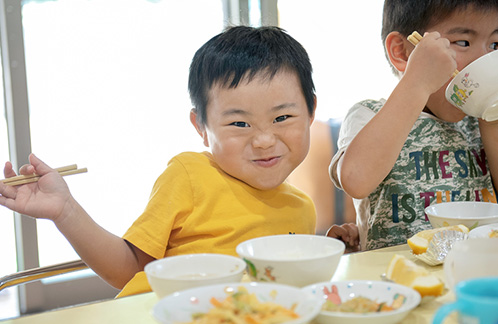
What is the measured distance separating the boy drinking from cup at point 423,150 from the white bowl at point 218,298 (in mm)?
596

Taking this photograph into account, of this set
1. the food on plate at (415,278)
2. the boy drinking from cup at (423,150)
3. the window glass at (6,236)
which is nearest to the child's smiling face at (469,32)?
the boy drinking from cup at (423,150)

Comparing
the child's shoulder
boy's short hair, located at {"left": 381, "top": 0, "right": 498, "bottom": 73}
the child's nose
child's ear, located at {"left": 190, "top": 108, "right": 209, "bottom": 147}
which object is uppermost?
boy's short hair, located at {"left": 381, "top": 0, "right": 498, "bottom": 73}

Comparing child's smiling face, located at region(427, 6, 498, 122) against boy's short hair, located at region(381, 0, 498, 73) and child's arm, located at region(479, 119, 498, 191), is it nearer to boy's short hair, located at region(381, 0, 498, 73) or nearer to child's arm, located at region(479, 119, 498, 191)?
boy's short hair, located at region(381, 0, 498, 73)

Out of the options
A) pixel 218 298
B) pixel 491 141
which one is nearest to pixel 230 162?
pixel 218 298

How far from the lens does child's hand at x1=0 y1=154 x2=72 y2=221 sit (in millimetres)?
976

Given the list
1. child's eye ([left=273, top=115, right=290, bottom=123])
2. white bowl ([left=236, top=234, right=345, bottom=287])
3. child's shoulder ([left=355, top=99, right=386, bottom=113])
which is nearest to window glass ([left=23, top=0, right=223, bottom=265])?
child's shoulder ([left=355, top=99, right=386, bottom=113])

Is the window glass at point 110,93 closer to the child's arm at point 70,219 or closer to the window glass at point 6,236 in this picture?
the window glass at point 6,236

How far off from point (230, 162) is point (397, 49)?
604mm

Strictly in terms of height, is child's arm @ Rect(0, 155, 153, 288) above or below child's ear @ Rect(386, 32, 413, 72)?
below

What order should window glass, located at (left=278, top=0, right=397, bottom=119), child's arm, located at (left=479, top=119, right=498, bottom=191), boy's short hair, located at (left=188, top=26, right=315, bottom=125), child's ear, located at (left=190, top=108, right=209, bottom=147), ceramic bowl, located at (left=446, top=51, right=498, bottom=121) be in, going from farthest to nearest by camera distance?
window glass, located at (left=278, top=0, right=397, bottom=119) → child's arm, located at (left=479, top=119, right=498, bottom=191) → child's ear, located at (left=190, top=108, right=209, bottom=147) → boy's short hair, located at (left=188, top=26, right=315, bottom=125) → ceramic bowl, located at (left=446, top=51, right=498, bottom=121)

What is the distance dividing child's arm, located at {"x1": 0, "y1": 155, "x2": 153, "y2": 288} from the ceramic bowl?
0.79m

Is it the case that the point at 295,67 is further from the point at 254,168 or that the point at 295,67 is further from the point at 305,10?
the point at 305,10

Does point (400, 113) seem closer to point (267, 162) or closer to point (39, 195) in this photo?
point (267, 162)

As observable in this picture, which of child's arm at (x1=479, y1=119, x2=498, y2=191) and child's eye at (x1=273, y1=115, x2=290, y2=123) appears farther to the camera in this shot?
child's arm at (x1=479, y1=119, x2=498, y2=191)
